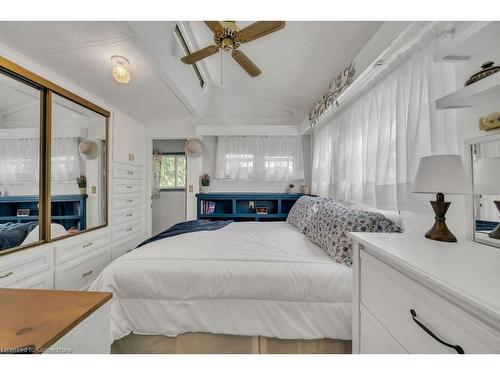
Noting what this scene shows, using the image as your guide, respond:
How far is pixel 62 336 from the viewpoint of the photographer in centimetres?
50

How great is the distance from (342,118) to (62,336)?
2638mm

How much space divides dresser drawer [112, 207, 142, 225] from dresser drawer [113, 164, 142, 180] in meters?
0.48

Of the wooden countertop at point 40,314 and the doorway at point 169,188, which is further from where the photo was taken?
the doorway at point 169,188

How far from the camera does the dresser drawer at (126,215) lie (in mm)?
2635

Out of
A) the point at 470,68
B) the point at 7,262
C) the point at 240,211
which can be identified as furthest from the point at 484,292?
the point at 240,211

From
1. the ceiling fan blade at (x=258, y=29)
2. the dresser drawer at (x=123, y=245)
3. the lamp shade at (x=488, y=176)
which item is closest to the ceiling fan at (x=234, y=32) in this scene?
the ceiling fan blade at (x=258, y=29)

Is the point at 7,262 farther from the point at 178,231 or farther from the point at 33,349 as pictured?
the point at 33,349

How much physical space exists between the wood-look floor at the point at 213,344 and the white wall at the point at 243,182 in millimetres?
2518

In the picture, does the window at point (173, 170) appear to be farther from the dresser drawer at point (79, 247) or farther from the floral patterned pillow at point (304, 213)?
the floral patterned pillow at point (304, 213)

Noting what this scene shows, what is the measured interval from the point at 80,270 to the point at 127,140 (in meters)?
1.75

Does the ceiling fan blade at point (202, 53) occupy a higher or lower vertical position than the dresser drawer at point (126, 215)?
higher

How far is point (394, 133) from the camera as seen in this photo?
1426 mm

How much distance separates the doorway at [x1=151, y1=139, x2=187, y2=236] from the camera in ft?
13.9
